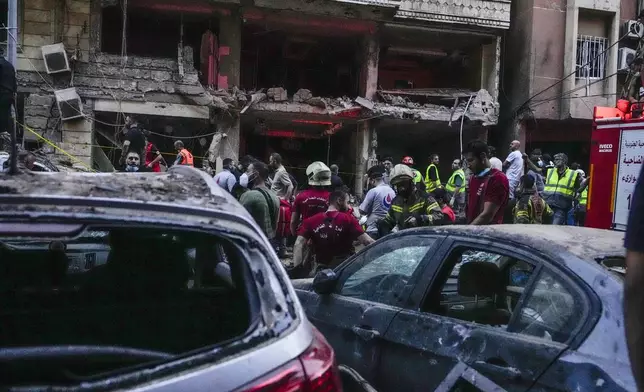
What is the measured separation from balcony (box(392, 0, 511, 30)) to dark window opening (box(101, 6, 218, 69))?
5763mm

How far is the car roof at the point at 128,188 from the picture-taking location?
1818 millimetres

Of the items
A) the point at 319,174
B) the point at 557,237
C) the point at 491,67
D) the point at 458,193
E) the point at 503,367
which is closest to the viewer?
the point at 503,367

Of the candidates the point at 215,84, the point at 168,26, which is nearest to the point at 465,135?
the point at 215,84

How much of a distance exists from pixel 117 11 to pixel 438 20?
9.40m

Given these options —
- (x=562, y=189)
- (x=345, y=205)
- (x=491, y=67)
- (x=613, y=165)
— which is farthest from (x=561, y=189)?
(x=491, y=67)

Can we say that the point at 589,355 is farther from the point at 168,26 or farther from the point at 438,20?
the point at 168,26

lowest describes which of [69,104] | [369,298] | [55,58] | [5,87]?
[369,298]

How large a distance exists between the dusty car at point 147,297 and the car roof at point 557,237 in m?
1.32

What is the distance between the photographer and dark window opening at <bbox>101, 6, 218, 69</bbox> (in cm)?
1746

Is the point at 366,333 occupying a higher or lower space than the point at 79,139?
lower

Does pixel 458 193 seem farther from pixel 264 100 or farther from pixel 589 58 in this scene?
pixel 589 58

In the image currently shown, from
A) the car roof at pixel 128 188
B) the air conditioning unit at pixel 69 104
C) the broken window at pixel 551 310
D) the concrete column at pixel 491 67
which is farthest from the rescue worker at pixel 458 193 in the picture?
the car roof at pixel 128 188

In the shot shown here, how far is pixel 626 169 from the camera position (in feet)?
25.1

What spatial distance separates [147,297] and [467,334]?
1482 millimetres
